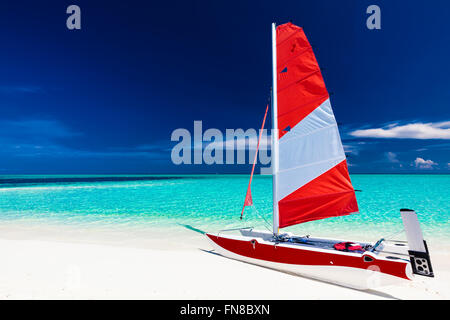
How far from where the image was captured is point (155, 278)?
625 centimetres

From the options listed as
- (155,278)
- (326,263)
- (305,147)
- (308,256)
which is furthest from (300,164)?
(155,278)

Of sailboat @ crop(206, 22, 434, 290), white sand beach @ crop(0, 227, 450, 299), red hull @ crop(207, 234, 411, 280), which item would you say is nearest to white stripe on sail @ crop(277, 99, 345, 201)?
sailboat @ crop(206, 22, 434, 290)

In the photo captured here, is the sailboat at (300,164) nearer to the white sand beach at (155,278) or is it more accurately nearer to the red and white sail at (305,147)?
the red and white sail at (305,147)

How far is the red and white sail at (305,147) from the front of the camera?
267 inches

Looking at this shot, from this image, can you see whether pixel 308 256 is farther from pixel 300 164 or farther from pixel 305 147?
pixel 305 147

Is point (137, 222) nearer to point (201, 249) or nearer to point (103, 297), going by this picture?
point (201, 249)

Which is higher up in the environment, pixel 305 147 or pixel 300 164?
pixel 305 147

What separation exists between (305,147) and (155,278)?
5.49 m

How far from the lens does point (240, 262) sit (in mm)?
7422

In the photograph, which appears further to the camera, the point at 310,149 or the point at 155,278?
the point at 310,149

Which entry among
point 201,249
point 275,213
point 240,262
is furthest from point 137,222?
point 275,213

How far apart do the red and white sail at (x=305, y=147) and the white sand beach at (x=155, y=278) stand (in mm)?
1954

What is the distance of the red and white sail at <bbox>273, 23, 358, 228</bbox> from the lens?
6.77 m

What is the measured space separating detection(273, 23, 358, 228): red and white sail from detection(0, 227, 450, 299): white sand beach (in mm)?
1954
